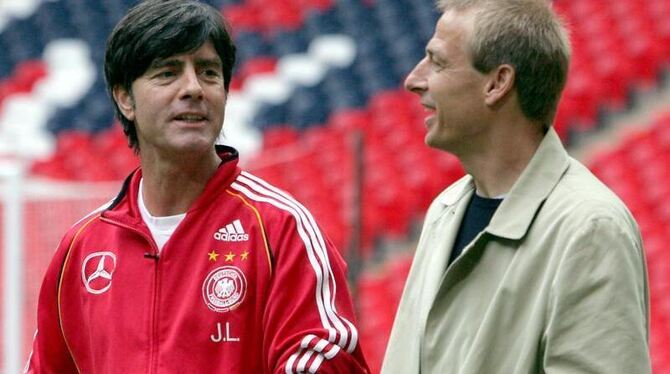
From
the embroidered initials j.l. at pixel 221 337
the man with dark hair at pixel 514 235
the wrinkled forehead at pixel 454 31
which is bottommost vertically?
the embroidered initials j.l. at pixel 221 337

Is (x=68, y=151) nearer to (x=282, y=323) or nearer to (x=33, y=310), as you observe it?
(x=33, y=310)

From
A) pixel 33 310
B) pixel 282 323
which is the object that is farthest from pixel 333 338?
pixel 33 310

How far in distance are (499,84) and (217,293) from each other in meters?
0.65

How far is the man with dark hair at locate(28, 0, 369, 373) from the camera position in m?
2.75

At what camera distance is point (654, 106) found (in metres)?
9.30

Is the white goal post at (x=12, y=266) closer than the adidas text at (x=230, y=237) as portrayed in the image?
No

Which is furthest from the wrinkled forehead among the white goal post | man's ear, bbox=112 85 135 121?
the white goal post

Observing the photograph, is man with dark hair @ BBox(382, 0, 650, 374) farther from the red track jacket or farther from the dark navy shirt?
Answer: the red track jacket

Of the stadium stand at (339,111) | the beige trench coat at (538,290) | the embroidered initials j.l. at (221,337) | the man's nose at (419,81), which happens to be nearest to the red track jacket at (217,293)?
the embroidered initials j.l. at (221,337)

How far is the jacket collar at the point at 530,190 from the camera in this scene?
8.66 ft

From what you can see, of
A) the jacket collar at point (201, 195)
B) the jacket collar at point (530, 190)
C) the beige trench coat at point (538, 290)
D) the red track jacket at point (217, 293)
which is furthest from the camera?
the jacket collar at point (201, 195)

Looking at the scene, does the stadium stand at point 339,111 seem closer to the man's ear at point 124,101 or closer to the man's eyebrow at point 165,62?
the man's ear at point 124,101

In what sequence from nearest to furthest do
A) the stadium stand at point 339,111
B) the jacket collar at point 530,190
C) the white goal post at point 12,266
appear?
→ the jacket collar at point 530,190 < the white goal post at point 12,266 < the stadium stand at point 339,111

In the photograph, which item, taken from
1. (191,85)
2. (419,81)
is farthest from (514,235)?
(191,85)
